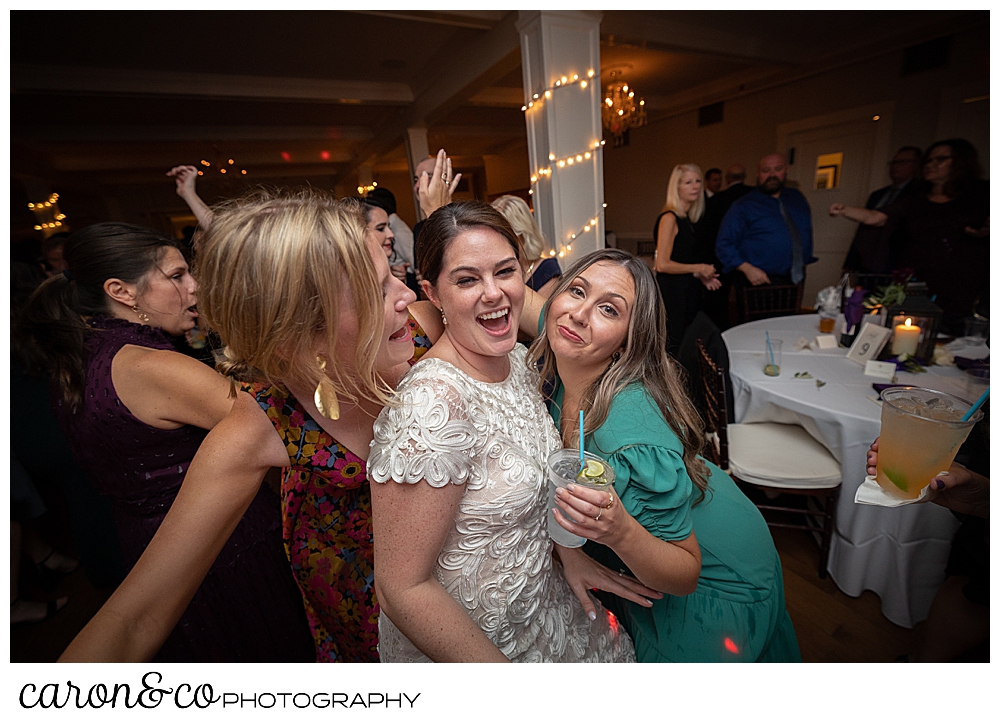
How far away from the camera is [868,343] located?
7.41ft

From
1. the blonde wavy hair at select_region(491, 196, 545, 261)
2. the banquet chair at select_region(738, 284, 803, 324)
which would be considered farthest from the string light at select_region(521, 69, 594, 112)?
the banquet chair at select_region(738, 284, 803, 324)

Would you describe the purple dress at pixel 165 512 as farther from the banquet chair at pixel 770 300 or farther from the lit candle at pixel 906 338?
A: the banquet chair at pixel 770 300

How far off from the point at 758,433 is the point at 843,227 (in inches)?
248

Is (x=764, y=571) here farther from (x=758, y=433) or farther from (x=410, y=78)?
(x=410, y=78)

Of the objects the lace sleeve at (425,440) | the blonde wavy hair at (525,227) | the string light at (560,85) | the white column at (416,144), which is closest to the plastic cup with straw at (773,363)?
the blonde wavy hair at (525,227)

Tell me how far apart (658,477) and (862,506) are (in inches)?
58.1

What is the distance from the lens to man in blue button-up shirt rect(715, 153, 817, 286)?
3840mm

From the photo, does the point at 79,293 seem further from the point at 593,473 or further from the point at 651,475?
the point at 651,475

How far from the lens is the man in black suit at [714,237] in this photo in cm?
397

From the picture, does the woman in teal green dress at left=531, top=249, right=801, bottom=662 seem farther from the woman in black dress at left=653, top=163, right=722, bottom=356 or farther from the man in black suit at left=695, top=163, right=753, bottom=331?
the man in black suit at left=695, top=163, right=753, bottom=331

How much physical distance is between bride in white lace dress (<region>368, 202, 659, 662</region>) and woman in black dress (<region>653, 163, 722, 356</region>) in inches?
102

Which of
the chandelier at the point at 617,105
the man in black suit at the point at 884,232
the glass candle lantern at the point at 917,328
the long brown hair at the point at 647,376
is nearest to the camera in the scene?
the long brown hair at the point at 647,376

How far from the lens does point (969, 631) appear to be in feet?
3.85

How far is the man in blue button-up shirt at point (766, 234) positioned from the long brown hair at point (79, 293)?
420cm
